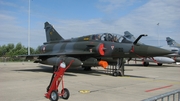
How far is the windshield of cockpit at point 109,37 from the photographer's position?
39.5 feet

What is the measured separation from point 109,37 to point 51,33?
28.2 ft

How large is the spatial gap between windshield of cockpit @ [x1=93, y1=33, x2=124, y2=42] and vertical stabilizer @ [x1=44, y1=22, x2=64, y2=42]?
6.38m

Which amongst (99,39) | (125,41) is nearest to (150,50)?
(125,41)

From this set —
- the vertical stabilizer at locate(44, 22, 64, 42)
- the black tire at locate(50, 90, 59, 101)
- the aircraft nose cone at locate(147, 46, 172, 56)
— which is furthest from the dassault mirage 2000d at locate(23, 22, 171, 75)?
the black tire at locate(50, 90, 59, 101)

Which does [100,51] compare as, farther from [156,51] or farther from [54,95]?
[54,95]

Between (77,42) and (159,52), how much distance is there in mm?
6642

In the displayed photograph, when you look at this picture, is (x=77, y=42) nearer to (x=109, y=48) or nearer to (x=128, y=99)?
(x=109, y=48)

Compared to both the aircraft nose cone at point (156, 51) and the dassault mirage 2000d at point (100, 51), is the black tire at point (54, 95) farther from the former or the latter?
the aircraft nose cone at point (156, 51)

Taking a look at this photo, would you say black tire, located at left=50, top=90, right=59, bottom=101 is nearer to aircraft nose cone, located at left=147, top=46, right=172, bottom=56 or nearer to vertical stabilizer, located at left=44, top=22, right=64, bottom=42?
aircraft nose cone, located at left=147, top=46, right=172, bottom=56

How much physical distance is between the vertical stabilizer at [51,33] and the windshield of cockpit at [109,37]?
6378mm

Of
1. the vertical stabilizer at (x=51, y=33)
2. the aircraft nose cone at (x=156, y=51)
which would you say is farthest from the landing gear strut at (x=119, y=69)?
the vertical stabilizer at (x=51, y=33)

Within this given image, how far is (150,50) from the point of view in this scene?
33.2 feet

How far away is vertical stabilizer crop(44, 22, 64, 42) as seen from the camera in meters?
18.7

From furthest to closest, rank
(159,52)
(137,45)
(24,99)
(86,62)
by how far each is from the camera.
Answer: (86,62) → (137,45) → (159,52) → (24,99)
